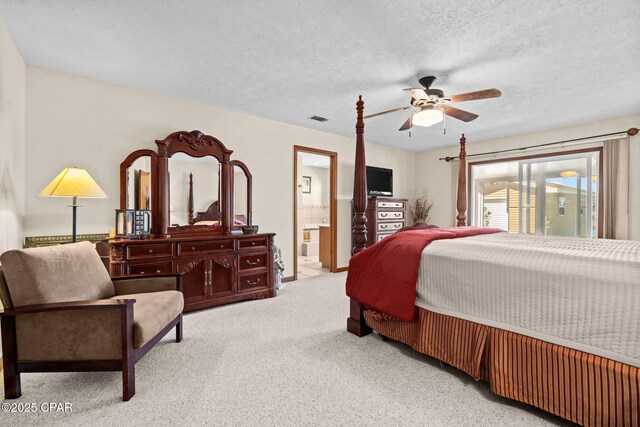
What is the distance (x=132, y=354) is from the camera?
1.72 meters

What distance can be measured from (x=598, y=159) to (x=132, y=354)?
19.9ft

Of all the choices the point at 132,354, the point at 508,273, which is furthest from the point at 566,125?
the point at 132,354

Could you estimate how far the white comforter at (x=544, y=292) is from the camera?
134cm

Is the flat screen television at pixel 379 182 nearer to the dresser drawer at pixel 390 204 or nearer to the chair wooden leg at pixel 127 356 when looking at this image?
the dresser drawer at pixel 390 204

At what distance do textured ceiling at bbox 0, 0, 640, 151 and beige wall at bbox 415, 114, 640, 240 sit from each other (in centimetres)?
62

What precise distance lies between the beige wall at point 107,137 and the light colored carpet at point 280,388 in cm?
158

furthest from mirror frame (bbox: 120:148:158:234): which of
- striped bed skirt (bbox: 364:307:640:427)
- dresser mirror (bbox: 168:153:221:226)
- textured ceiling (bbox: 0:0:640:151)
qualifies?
striped bed skirt (bbox: 364:307:640:427)

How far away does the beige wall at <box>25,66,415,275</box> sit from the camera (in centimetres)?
Answer: 277

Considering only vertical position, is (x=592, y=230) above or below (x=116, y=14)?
below

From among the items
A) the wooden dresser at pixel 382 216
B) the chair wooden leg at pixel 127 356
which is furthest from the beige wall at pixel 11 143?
the wooden dresser at pixel 382 216

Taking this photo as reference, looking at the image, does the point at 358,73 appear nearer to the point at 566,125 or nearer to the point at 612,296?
the point at 612,296

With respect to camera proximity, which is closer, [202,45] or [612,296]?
[612,296]

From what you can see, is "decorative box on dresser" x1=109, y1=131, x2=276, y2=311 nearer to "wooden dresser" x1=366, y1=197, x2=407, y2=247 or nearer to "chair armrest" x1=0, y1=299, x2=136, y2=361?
"chair armrest" x1=0, y1=299, x2=136, y2=361

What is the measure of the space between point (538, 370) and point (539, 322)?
242 millimetres
